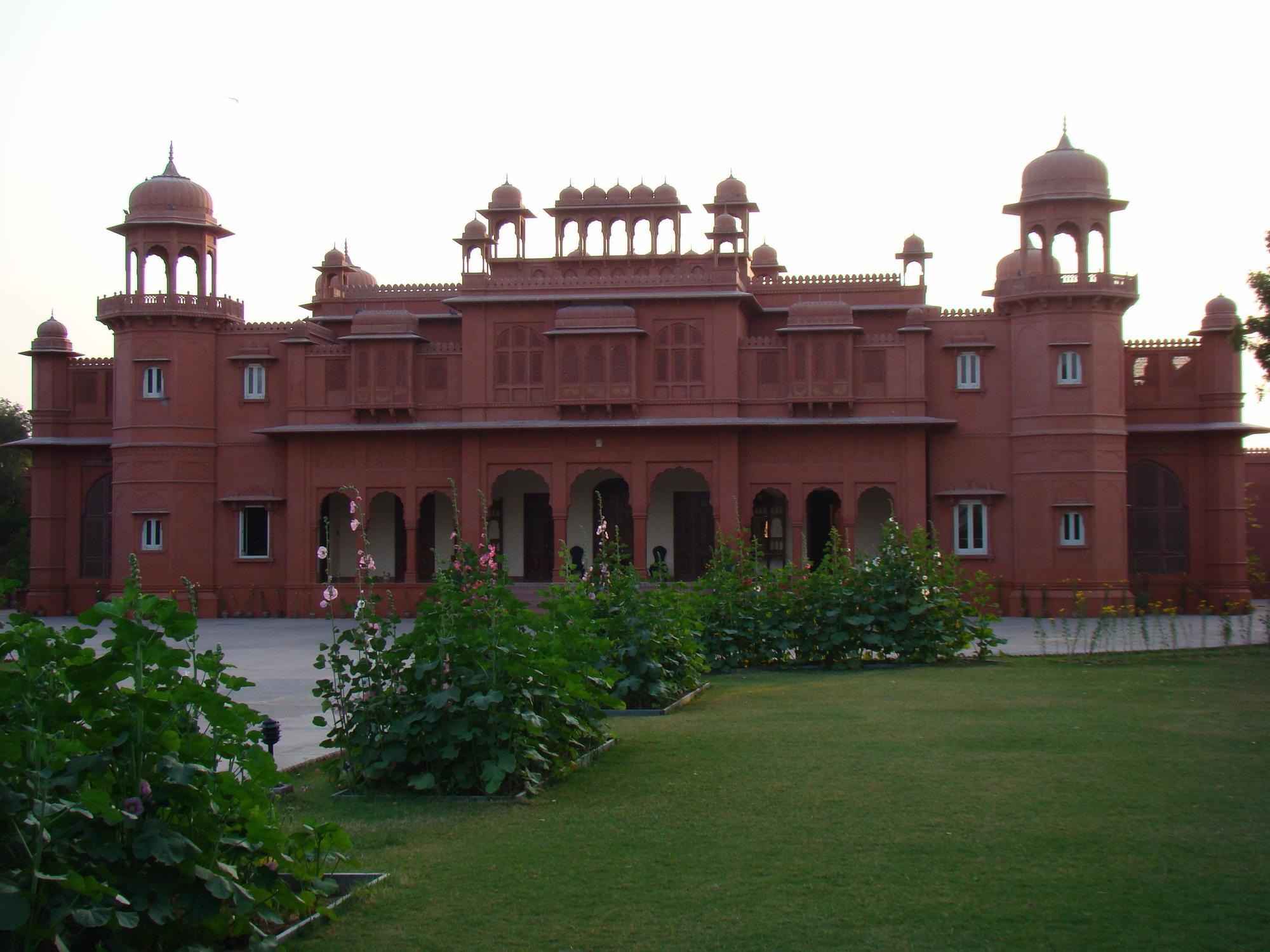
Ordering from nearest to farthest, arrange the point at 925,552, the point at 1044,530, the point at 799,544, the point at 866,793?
1. the point at 866,793
2. the point at 925,552
3. the point at 1044,530
4. the point at 799,544

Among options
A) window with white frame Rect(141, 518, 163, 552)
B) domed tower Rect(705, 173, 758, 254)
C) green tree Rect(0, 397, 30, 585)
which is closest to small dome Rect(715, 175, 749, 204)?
domed tower Rect(705, 173, 758, 254)

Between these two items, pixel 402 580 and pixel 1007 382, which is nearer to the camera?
pixel 1007 382

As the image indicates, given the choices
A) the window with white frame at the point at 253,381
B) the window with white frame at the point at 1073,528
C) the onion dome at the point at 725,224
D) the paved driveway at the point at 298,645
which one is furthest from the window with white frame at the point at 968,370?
the window with white frame at the point at 253,381

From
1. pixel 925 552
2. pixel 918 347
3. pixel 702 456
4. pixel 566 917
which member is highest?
pixel 918 347

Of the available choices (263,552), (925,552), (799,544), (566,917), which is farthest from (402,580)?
(566,917)

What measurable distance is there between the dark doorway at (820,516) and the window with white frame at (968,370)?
3.79 m

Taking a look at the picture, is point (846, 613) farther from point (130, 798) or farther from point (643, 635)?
point (130, 798)

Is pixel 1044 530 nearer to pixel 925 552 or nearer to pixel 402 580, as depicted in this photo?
pixel 925 552

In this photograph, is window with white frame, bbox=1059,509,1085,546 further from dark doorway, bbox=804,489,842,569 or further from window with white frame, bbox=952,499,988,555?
dark doorway, bbox=804,489,842,569

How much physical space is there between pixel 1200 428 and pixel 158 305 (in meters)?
21.6

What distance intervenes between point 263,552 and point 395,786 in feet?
73.0

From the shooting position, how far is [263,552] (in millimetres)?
30000

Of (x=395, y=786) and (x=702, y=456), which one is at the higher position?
(x=702, y=456)

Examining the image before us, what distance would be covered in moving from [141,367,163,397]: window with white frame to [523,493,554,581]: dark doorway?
8.16 meters
